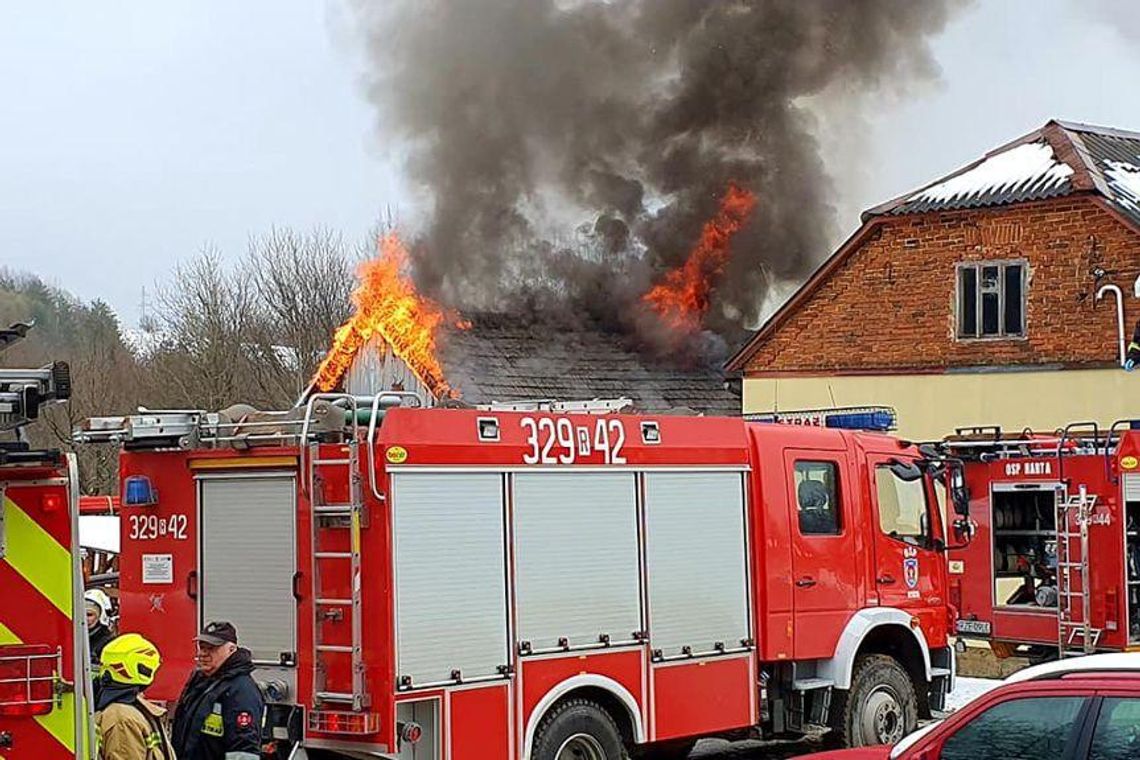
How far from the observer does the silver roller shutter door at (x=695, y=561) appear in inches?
392

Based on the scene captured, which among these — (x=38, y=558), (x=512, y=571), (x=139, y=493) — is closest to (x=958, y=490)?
(x=512, y=571)

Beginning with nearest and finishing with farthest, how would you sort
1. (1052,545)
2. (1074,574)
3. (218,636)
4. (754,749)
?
(218,636), (754,749), (1074,574), (1052,545)

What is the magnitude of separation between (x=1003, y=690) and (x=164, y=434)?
16.5 feet

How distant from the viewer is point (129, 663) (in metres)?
6.65

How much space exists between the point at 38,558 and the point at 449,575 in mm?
3367

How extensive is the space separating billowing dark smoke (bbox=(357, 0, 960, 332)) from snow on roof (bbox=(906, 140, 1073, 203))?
9.13ft

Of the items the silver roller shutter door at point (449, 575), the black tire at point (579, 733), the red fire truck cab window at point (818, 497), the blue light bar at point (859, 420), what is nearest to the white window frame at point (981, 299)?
the blue light bar at point (859, 420)

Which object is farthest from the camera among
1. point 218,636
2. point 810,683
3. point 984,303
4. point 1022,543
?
point 984,303

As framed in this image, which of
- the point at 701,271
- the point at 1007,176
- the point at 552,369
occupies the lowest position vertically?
the point at 552,369

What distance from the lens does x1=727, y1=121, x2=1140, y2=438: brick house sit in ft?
68.1

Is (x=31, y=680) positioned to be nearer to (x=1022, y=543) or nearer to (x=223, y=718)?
(x=223, y=718)

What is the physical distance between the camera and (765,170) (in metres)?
26.7

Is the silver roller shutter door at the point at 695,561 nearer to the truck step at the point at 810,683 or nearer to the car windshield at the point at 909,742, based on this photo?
the truck step at the point at 810,683

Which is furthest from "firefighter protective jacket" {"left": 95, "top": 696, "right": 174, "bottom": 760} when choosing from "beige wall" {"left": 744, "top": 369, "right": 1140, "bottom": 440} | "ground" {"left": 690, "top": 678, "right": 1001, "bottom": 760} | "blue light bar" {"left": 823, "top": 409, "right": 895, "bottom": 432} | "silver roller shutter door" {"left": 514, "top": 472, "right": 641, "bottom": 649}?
"beige wall" {"left": 744, "top": 369, "right": 1140, "bottom": 440}
